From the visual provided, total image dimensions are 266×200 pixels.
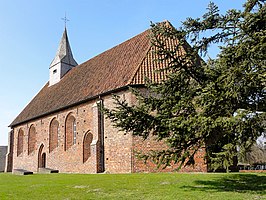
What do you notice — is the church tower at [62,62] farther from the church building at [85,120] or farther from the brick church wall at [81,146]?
the brick church wall at [81,146]

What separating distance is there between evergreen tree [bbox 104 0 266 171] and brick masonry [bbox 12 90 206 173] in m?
6.57

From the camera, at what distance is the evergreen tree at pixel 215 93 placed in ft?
25.3

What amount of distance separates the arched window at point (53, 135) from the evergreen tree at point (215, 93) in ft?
54.3

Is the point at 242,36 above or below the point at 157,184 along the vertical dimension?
above

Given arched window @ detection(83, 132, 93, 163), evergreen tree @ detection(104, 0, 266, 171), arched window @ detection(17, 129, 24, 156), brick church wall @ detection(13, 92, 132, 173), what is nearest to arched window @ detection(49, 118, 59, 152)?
brick church wall @ detection(13, 92, 132, 173)

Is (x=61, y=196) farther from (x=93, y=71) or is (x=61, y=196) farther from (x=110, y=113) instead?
(x=93, y=71)

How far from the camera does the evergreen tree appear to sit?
771 cm

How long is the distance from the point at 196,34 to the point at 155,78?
8.53 meters

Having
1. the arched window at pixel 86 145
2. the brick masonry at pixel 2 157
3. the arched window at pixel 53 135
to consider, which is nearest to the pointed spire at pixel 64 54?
the arched window at pixel 53 135

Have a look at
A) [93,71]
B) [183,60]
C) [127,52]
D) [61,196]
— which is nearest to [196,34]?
[183,60]

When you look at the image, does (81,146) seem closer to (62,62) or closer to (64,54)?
(62,62)

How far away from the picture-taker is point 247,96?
817 cm

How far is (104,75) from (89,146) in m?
5.36

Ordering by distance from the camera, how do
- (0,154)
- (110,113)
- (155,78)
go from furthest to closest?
(0,154) → (155,78) → (110,113)
